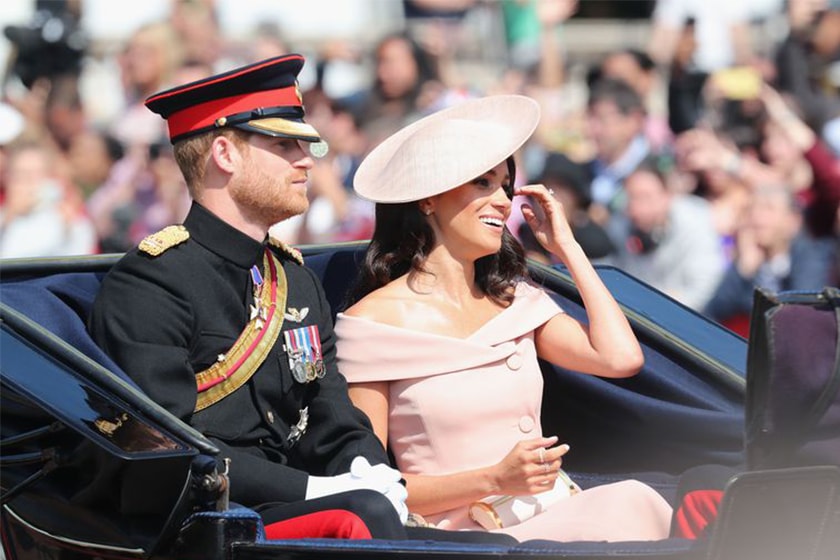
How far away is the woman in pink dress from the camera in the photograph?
373cm

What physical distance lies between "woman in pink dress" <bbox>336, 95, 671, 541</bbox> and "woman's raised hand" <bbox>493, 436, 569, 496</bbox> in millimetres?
67

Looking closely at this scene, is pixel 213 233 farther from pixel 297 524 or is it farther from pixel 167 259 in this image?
pixel 297 524

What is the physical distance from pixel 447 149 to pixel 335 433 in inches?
29.5

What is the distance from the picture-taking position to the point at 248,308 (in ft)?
12.0

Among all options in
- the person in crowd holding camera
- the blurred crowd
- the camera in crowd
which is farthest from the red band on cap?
the camera in crowd

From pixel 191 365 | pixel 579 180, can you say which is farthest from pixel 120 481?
pixel 579 180

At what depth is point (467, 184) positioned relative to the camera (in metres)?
3.85

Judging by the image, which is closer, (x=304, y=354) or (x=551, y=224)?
(x=304, y=354)

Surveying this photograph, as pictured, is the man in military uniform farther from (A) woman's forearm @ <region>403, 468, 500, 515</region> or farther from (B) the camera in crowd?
(B) the camera in crowd

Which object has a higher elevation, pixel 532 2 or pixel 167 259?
pixel 167 259

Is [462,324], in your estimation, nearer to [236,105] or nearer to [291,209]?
[291,209]

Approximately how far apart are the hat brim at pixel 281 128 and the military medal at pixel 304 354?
446 millimetres

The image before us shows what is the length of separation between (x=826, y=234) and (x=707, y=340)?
2.83 meters

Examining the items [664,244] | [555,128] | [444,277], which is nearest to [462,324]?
[444,277]
